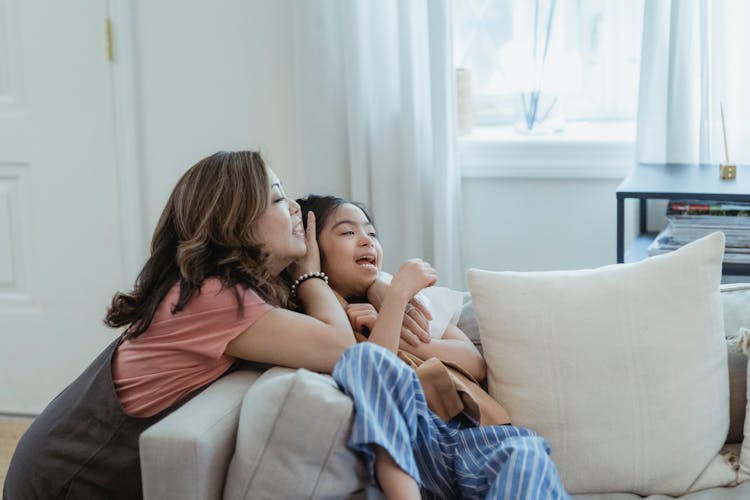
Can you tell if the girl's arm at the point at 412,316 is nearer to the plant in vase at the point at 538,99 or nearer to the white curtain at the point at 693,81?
the white curtain at the point at 693,81

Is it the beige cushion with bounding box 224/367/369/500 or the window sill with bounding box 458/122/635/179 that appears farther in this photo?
the window sill with bounding box 458/122/635/179

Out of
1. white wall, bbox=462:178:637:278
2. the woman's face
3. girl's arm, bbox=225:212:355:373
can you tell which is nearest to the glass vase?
white wall, bbox=462:178:637:278

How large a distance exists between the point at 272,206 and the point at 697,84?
134cm

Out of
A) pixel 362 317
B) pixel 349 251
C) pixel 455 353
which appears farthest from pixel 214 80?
pixel 455 353

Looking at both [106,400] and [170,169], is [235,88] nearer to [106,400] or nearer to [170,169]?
[170,169]

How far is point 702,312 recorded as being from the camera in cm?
194

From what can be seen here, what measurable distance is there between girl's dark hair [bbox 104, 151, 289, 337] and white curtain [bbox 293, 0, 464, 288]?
1096 mm

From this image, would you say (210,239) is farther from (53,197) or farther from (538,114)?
(53,197)

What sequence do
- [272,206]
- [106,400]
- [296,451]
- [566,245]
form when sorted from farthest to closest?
1. [566,245]
2. [272,206]
3. [106,400]
4. [296,451]

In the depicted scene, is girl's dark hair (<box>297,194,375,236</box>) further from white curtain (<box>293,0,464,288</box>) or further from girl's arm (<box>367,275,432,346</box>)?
white curtain (<box>293,0,464,288</box>)

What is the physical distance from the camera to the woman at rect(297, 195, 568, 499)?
165 centimetres

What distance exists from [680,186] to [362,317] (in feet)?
3.16

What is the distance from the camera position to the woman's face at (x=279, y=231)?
2.02 meters

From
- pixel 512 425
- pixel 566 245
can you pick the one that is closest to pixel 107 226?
pixel 566 245
